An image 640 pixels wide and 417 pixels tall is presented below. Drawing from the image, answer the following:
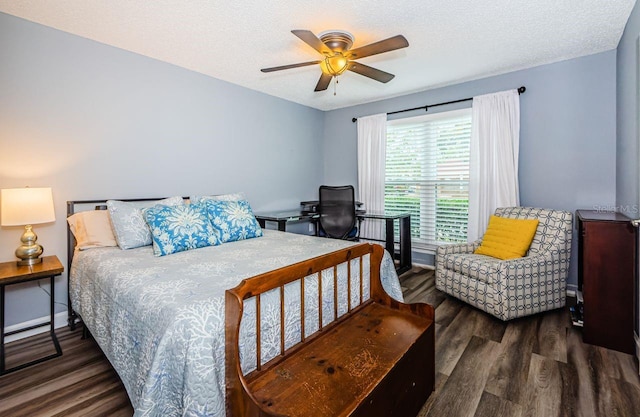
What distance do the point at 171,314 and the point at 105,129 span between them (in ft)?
7.63

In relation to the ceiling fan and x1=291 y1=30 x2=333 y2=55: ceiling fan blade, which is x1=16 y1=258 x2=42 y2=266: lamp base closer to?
the ceiling fan

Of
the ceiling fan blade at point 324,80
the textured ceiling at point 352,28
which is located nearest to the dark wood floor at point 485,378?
the ceiling fan blade at point 324,80

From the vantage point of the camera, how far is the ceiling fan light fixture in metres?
2.34

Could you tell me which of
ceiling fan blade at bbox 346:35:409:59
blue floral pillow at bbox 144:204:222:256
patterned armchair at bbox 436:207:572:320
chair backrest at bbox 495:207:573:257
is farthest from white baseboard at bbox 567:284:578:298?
blue floral pillow at bbox 144:204:222:256

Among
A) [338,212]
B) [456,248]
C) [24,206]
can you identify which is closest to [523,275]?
[456,248]

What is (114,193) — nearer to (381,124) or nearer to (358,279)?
(358,279)

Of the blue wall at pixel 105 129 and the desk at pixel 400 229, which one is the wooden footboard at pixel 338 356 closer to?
the desk at pixel 400 229

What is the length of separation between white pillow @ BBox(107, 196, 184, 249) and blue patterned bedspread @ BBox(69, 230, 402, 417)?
10 centimetres

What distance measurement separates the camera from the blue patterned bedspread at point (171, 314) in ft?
3.82

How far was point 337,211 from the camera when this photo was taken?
3.97m

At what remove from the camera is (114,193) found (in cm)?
283

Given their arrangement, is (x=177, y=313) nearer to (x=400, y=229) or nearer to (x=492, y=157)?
(x=400, y=229)

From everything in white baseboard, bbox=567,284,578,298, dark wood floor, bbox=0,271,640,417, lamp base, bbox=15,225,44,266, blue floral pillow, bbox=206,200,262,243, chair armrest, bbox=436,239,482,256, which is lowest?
dark wood floor, bbox=0,271,640,417

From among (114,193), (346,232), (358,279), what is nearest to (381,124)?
(346,232)
